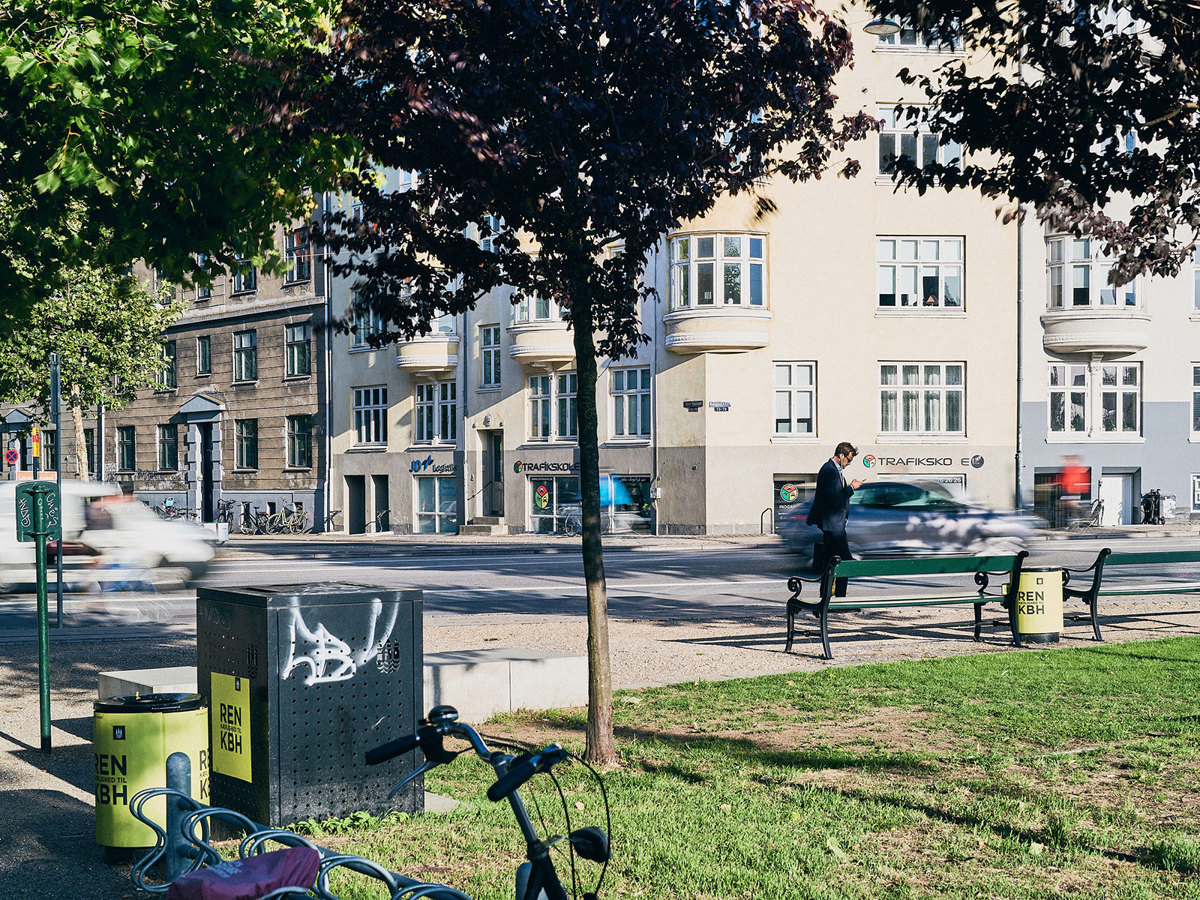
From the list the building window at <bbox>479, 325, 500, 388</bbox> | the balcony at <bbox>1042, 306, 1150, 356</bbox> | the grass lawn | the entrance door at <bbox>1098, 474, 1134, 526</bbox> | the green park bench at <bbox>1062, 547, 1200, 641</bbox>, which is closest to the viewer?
the grass lawn

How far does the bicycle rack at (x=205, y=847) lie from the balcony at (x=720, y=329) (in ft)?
101

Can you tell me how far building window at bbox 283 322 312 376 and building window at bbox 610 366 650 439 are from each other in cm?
1388

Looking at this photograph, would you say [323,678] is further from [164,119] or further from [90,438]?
[90,438]

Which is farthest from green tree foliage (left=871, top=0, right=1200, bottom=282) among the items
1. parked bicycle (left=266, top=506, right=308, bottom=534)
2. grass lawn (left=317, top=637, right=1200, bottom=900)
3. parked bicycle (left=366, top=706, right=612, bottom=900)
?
parked bicycle (left=266, top=506, right=308, bottom=534)

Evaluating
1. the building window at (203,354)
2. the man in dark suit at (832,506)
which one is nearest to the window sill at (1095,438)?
the man in dark suit at (832,506)

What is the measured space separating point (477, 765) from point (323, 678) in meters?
1.80

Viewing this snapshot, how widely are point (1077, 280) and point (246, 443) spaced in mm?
30638

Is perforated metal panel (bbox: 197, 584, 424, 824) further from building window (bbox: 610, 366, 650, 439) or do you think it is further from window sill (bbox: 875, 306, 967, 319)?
window sill (bbox: 875, 306, 967, 319)

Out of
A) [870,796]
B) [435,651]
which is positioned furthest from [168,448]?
[870,796]

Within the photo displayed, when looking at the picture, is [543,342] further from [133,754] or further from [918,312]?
[133,754]

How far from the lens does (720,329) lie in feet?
116

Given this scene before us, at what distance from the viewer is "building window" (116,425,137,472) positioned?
54281 mm

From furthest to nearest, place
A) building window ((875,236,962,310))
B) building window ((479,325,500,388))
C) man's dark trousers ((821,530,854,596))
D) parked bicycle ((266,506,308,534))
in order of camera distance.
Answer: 1. parked bicycle ((266,506,308,534))
2. building window ((479,325,500,388))
3. building window ((875,236,962,310))
4. man's dark trousers ((821,530,854,596))

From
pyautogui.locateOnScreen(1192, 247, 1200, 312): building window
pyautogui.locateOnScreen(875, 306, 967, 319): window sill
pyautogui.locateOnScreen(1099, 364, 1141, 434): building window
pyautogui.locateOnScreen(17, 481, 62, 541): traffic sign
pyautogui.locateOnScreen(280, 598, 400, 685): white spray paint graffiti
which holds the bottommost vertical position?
pyautogui.locateOnScreen(280, 598, 400, 685): white spray paint graffiti
